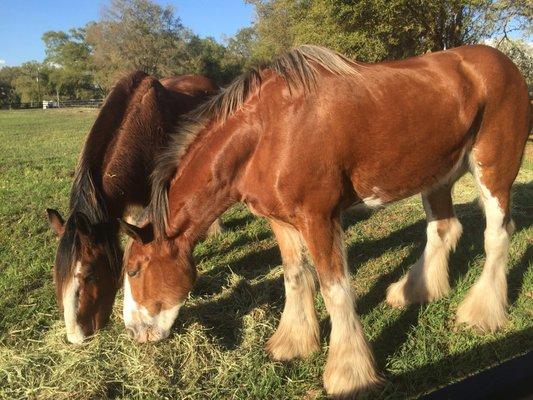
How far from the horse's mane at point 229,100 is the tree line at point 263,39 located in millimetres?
279

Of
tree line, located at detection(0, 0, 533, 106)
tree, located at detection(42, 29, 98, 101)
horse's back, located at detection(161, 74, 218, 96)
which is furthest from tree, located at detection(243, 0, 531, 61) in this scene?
tree, located at detection(42, 29, 98, 101)

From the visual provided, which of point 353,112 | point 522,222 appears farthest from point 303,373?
point 522,222

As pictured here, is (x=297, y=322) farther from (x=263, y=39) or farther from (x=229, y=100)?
(x=263, y=39)

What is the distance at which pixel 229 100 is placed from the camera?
9.15ft

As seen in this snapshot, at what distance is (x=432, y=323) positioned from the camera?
339 cm

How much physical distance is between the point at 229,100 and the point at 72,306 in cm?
171

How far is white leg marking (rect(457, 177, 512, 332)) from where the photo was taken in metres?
3.26

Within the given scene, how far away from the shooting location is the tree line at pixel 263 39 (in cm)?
1262

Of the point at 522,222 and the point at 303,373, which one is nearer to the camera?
the point at 303,373

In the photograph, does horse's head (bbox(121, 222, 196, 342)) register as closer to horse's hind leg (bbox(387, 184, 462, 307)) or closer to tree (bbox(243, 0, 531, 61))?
horse's hind leg (bbox(387, 184, 462, 307))

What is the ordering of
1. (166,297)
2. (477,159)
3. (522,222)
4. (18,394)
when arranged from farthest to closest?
(522,222) < (477,159) < (166,297) < (18,394)

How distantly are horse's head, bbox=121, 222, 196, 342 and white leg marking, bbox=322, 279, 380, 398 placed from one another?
2.99 feet

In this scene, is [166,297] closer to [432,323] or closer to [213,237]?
[432,323]

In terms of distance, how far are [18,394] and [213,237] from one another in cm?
299
